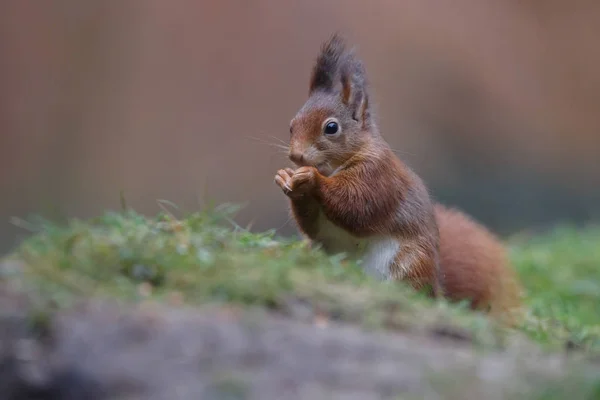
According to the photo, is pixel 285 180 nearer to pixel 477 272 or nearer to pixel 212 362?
pixel 477 272

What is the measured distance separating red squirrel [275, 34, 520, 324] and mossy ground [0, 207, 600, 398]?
297 mm

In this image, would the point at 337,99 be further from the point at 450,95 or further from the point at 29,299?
the point at 450,95

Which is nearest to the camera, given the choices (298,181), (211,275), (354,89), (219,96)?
(211,275)

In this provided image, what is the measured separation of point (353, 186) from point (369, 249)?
1.29 ft

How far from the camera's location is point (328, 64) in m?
5.50

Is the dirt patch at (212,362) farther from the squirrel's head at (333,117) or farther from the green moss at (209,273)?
the squirrel's head at (333,117)

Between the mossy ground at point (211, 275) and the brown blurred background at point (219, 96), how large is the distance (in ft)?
26.6

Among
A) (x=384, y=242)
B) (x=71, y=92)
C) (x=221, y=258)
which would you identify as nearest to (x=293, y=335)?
(x=221, y=258)

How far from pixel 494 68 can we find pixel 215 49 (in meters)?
4.24

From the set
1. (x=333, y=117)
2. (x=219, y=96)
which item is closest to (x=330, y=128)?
Answer: (x=333, y=117)

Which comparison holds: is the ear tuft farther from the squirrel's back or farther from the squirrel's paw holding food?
the squirrel's back

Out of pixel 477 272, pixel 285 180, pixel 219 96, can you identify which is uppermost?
pixel 285 180

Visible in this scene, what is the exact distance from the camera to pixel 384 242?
17.1 feet

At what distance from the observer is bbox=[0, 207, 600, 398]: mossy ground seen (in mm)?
3668
